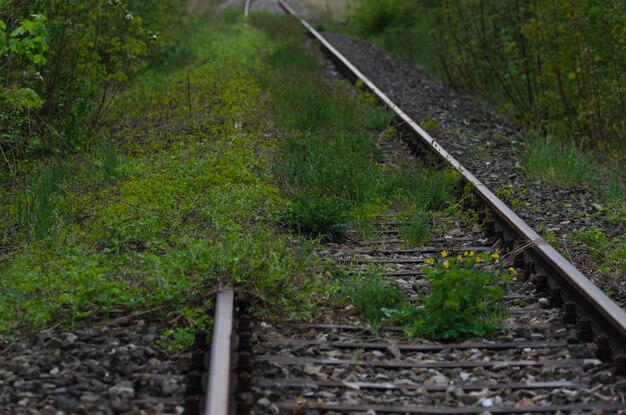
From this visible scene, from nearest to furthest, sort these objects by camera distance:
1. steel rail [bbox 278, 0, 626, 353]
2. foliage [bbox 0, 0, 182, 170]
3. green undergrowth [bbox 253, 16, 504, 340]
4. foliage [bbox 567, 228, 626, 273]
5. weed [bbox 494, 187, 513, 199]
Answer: steel rail [bbox 278, 0, 626, 353] → green undergrowth [bbox 253, 16, 504, 340] → foliage [bbox 567, 228, 626, 273] → weed [bbox 494, 187, 513, 199] → foliage [bbox 0, 0, 182, 170]

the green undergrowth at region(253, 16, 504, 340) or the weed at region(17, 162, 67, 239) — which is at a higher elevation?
the green undergrowth at region(253, 16, 504, 340)

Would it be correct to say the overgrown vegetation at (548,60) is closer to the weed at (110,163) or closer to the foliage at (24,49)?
the weed at (110,163)

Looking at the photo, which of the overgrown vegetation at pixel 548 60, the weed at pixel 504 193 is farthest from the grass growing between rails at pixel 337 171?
the overgrown vegetation at pixel 548 60

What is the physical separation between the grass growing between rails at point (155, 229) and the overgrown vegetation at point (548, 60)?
4368 mm

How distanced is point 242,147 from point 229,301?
4.07 m

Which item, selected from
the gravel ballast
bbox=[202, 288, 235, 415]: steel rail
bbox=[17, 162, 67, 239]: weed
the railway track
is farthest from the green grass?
bbox=[202, 288, 235, 415]: steel rail

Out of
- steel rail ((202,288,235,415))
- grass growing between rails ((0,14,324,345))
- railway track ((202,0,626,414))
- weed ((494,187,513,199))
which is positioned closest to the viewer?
steel rail ((202,288,235,415))

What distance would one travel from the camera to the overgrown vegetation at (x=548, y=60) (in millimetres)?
11766

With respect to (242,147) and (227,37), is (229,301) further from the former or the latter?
(227,37)

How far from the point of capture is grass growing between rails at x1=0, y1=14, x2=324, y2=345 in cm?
505

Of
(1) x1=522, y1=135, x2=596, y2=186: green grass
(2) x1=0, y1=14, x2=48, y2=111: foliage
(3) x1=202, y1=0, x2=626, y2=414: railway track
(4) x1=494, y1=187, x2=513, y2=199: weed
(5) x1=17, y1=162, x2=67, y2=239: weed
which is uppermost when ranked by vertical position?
(2) x1=0, y1=14, x2=48, y2=111: foliage

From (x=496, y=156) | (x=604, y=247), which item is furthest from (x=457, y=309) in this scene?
(x=496, y=156)

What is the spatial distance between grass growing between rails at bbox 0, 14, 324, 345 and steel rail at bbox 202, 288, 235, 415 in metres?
0.14

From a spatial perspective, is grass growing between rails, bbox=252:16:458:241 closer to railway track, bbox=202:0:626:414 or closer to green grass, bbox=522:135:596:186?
green grass, bbox=522:135:596:186
